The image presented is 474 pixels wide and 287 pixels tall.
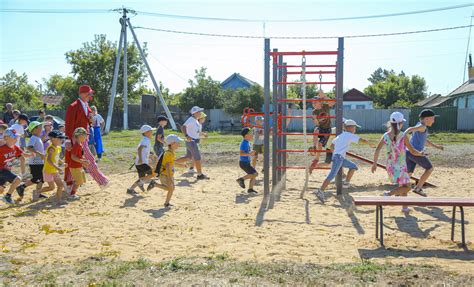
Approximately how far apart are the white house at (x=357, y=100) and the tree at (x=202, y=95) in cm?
1717

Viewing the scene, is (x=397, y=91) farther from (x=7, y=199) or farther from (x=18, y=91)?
(x=7, y=199)

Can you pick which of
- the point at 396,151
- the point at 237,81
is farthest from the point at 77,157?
the point at 237,81

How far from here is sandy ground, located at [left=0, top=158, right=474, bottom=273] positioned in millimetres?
5074

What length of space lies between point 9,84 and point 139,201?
5825 cm

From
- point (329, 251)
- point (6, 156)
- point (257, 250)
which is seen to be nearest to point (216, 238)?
point (257, 250)

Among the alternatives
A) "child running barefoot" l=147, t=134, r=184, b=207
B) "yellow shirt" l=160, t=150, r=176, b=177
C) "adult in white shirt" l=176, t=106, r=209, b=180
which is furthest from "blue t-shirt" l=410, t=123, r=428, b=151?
"adult in white shirt" l=176, t=106, r=209, b=180

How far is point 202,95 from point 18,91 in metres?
29.0

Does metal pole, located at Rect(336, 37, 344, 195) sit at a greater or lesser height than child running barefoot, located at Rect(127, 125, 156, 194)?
greater

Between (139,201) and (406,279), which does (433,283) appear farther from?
(139,201)

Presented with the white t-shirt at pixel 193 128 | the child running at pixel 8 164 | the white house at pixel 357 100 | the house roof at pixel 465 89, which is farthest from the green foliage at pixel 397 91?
the child running at pixel 8 164

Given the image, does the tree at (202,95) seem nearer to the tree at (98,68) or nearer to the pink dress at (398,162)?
the tree at (98,68)

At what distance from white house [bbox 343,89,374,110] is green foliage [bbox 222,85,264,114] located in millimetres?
17658

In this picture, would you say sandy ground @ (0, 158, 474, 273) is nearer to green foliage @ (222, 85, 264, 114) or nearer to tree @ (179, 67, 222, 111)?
green foliage @ (222, 85, 264, 114)

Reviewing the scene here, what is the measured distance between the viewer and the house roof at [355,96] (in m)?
50.4
